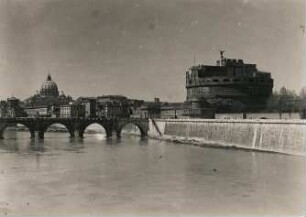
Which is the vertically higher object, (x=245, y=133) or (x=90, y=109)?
(x=90, y=109)

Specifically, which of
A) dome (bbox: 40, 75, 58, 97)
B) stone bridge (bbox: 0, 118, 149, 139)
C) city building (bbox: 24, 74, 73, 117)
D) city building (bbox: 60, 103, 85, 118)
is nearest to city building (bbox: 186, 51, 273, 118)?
stone bridge (bbox: 0, 118, 149, 139)

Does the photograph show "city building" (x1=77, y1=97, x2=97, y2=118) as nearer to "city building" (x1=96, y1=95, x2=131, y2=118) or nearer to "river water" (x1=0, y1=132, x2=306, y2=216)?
"city building" (x1=96, y1=95, x2=131, y2=118)

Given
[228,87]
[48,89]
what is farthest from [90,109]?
[228,87]

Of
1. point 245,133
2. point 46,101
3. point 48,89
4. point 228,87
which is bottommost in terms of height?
point 245,133

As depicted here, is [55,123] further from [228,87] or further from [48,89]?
[48,89]

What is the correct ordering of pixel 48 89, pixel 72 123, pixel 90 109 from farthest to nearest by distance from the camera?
1. pixel 48 89
2. pixel 90 109
3. pixel 72 123

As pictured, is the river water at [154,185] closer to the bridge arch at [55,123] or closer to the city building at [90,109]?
the bridge arch at [55,123]
